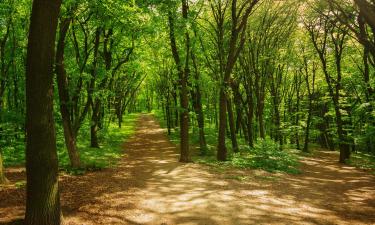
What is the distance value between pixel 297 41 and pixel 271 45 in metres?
6.88

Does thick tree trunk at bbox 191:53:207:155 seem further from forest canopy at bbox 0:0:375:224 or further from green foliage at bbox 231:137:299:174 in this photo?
green foliage at bbox 231:137:299:174

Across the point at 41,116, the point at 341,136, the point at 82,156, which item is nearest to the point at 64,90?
the point at 82,156

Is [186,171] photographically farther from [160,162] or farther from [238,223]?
[238,223]

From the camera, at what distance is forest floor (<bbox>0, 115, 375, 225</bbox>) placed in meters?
8.41

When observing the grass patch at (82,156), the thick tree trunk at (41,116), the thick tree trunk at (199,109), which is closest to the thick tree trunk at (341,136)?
the thick tree trunk at (199,109)

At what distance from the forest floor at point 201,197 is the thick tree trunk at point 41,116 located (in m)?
1.51

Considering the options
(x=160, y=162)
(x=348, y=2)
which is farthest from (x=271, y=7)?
(x=160, y=162)

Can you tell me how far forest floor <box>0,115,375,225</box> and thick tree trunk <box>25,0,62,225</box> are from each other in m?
1.51

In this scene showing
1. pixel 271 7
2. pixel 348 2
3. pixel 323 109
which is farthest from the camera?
pixel 323 109

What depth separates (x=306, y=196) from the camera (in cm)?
1189

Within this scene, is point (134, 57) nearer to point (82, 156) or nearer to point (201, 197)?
point (82, 156)

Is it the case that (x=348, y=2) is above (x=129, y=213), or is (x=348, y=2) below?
above

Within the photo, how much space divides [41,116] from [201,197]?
611 cm

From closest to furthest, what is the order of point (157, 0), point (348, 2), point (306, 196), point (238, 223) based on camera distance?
point (238, 223)
point (306, 196)
point (157, 0)
point (348, 2)
